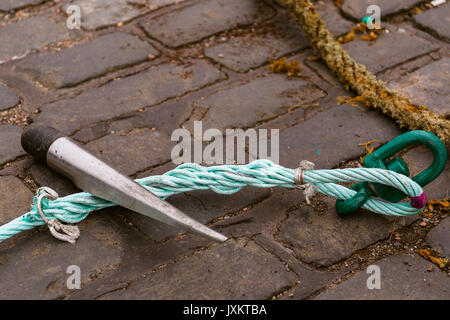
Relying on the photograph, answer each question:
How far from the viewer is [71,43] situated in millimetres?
2693

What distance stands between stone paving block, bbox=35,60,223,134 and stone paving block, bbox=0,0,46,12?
0.75m

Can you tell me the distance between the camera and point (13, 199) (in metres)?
1.97

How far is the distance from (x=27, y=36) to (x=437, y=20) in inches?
72.0

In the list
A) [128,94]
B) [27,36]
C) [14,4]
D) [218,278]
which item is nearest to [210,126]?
[128,94]

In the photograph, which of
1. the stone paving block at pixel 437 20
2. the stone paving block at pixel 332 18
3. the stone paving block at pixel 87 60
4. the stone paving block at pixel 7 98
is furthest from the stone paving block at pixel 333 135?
the stone paving block at pixel 7 98

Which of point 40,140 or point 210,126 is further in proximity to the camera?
point 210,126

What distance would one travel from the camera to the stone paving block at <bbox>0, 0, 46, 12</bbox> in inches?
114

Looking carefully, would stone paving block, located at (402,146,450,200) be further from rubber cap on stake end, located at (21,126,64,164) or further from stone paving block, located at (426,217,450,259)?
rubber cap on stake end, located at (21,126,64,164)

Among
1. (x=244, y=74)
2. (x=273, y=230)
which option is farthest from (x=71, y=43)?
(x=273, y=230)

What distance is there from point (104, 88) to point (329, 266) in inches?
46.9

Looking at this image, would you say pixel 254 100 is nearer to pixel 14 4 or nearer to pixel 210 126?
pixel 210 126

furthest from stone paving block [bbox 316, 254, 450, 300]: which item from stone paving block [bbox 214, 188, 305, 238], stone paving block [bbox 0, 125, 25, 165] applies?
stone paving block [bbox 0, 125, 25, 165]

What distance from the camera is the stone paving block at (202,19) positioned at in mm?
2740

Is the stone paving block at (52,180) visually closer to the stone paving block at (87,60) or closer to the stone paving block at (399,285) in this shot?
the stone paving block at (87,60)
